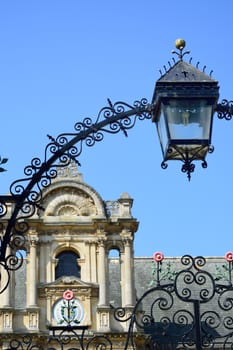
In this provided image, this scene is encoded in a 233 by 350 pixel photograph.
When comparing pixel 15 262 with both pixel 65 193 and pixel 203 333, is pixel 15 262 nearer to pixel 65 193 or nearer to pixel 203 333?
pixel 203 333

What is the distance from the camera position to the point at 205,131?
274 inches

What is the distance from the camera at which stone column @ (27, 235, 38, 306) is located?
35.4 metres

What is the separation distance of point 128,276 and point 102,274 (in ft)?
3.30

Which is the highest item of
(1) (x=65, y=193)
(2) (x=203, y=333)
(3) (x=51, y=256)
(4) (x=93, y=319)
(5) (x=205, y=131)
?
(1) (x=65, y=193)

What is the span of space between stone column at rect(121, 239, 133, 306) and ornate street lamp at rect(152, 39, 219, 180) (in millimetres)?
28905

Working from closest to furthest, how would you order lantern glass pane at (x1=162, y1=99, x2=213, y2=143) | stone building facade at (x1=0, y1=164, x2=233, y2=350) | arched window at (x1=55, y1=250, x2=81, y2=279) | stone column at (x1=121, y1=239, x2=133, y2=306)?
lantern glass pane at (x1=162, y1=99, x2=213, y2=143) < stone building facade at (x1=0, y1=164, x2=233, y2=350) < stone column at (x1=121, y1=239, x2=133, y2=306) < arched window at (x1=55, y1=250, x2=81, y2=279)

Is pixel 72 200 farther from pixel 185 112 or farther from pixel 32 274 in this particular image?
pixel 185 112

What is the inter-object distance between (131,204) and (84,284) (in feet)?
11.4

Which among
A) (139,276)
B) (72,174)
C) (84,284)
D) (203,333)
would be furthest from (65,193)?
(203,333)

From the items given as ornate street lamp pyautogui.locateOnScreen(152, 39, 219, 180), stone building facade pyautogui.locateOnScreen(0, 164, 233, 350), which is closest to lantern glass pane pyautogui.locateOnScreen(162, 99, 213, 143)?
ornate street lamp pyautogui.locateOnScreen(152, 39, 219, 180)

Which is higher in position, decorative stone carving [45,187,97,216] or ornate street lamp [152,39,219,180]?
decorative stone carving [45,187,97,216]

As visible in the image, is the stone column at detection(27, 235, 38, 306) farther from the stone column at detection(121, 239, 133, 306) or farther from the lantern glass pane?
the lantern glass pane

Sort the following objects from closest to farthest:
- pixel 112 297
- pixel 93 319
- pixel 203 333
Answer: pixel 203 333
pixel 93 319
pixel 112 297

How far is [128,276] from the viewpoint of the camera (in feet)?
118
